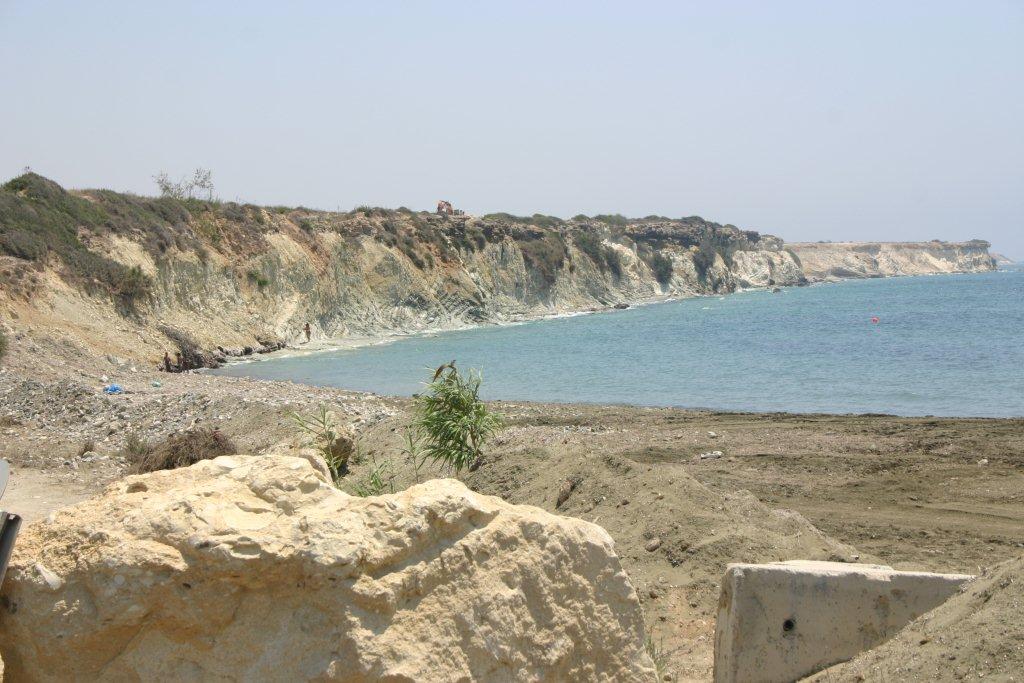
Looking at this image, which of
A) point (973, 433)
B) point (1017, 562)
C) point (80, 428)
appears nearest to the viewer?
point (1017, 562)

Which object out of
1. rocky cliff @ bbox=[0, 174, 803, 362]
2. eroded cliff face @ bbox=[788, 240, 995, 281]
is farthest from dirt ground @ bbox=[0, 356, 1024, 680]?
eroded cliff face @ bbox=[788, 240, 995, 281]

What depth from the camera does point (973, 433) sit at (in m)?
14.7

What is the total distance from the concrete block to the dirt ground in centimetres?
68

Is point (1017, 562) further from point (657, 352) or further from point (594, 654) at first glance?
point (657, 352)

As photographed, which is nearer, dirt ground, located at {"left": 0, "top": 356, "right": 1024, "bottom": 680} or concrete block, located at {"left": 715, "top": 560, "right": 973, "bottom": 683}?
concrete block, located at {"left": 715, "top": 560, "right": 973, "bottom": 683}

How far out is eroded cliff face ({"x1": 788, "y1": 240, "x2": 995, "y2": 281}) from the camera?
156000 mm

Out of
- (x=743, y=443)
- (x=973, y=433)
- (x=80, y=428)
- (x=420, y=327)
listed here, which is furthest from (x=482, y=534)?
(x=420, y=327)

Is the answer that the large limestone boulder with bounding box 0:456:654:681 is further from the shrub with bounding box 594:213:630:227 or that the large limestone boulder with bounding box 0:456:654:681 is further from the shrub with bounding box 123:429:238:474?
the shrub with bounding box 594:213:630:227

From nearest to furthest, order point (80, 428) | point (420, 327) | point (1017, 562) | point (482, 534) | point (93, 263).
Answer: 1. point (482, 534)
2. point (1017, 562)
3. point (80, 428)
4. point (93, 263)
5. point (420, 327)

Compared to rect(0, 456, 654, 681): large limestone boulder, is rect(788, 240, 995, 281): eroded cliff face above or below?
above

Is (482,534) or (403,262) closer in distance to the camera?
(482,534)

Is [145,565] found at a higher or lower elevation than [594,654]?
higher

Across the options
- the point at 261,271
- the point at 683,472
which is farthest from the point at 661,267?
the point at 683,472

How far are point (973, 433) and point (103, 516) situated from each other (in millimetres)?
14358
